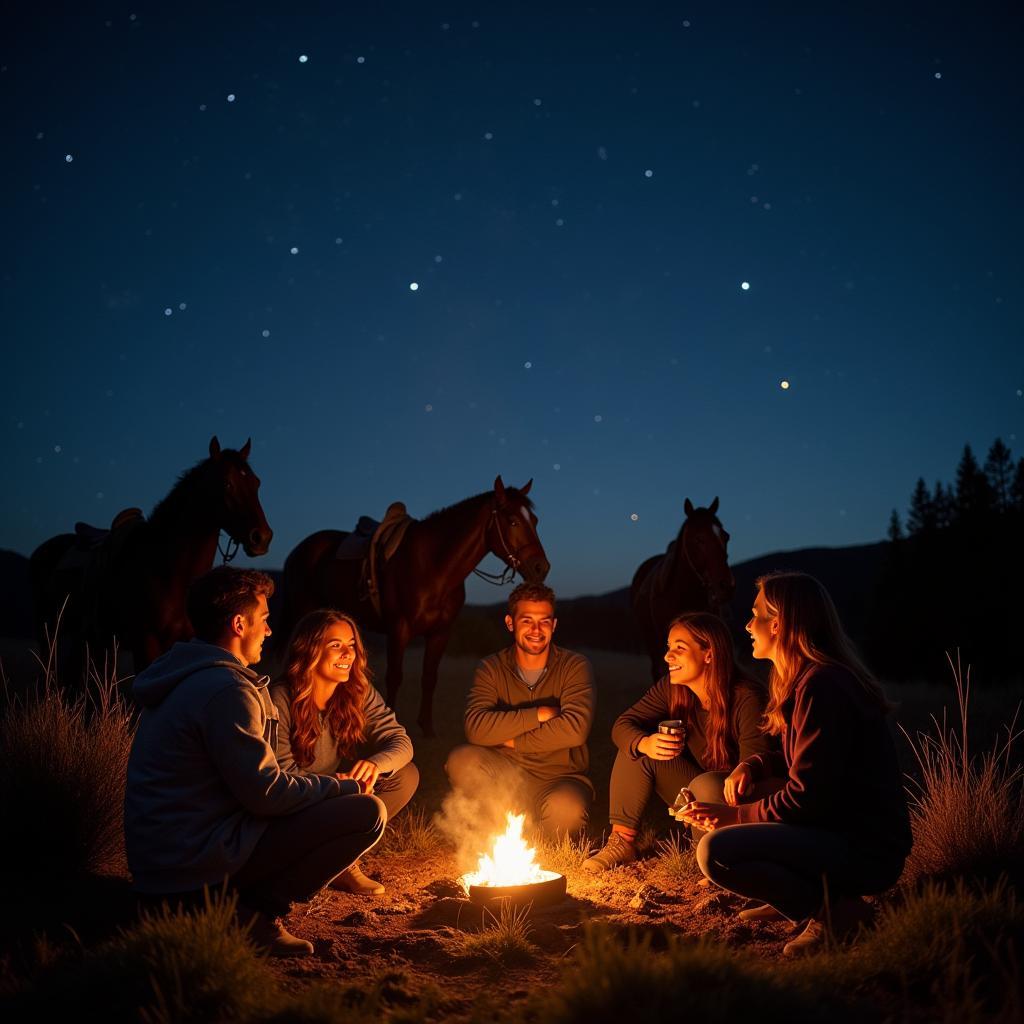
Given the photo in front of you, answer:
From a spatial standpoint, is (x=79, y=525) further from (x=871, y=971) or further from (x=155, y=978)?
(x=871, y=971)

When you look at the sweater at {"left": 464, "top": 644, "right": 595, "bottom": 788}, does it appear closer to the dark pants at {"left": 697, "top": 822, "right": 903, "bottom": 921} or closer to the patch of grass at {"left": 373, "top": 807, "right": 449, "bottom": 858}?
the patch of grass at {"left": 373, "top": 807, "right": 449, "bottom": 858}

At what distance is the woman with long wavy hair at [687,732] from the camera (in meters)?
4.45

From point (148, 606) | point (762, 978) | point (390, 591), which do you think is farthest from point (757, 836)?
point (390, 591)

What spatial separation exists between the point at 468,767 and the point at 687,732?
134cm

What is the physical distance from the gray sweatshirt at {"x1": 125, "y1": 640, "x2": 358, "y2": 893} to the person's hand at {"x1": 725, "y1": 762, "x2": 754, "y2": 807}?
1.88 meters

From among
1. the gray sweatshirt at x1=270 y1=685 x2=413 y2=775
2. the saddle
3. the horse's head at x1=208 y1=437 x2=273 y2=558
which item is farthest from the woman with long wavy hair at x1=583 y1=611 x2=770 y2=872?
the saddle

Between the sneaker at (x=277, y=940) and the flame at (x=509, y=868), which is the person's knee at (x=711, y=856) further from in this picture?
the sneaker at (x=277, y=940)

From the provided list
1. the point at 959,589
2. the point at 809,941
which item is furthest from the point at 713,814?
the point at 959,589

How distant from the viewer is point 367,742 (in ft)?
14.9

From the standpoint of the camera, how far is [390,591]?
8.56 metres

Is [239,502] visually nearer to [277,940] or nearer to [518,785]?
[518,785]

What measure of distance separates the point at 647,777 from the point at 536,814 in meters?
0.77

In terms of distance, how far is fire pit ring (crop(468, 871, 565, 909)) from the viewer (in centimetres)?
367

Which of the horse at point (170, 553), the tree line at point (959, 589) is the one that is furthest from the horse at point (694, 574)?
the tree line at point (959, 589)
